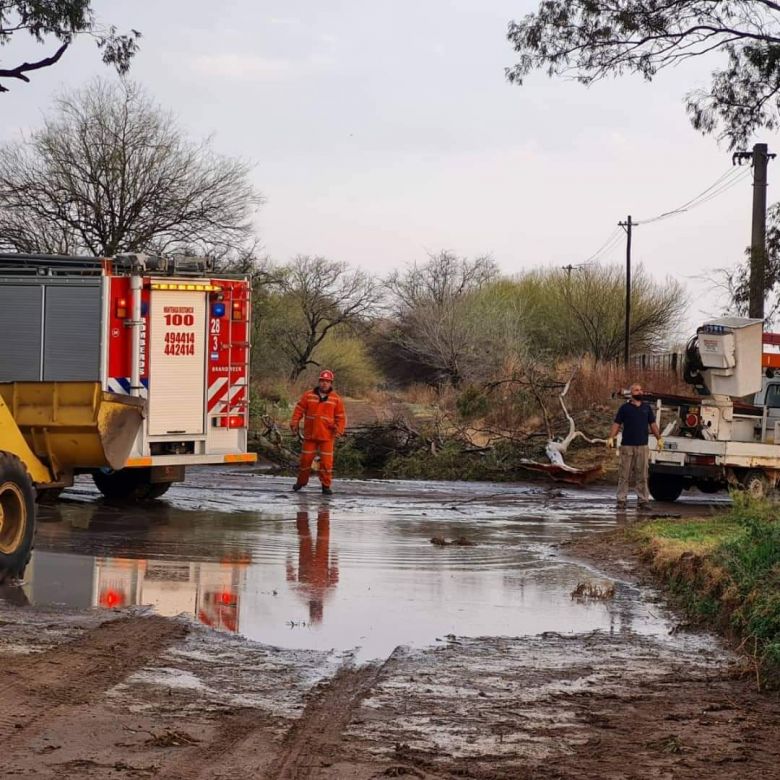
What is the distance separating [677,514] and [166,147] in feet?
74.9

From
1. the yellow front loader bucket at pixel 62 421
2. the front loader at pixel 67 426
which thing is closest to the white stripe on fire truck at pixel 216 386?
the front loader at pixel 67 426

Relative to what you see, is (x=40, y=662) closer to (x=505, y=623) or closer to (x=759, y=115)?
(x=505, y=623)

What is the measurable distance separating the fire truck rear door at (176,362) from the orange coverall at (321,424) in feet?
7.88

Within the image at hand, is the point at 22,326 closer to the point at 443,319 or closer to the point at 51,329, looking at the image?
the point at 51,329

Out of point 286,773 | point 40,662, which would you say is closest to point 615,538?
point 40,662

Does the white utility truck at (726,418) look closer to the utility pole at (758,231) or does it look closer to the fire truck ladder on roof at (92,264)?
the utility pole at (758,231)

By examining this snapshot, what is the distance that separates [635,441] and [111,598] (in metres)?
12.2

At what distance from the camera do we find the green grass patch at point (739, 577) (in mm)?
8680

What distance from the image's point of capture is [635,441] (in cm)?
2114

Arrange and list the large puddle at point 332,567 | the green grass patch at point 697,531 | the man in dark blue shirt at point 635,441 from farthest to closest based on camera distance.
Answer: the man in dark blue shirt at point 635,441 < the green grass patch at point 697,531 < the large puddle at point 332,567

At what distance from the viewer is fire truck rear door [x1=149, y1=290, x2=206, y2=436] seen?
17875mm

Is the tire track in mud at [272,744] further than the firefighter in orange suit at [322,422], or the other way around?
the firefighter in orange suit at [322,422]

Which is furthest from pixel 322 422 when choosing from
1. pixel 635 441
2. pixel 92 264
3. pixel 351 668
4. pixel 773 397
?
pixel 351 668

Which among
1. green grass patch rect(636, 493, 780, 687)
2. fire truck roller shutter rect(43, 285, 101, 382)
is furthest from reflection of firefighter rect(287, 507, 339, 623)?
fire truck roller shutter rect(43, 285, 101, 382)
